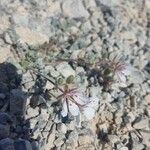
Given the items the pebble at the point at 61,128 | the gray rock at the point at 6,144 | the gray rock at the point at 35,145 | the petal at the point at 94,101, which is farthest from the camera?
the petal at the point at 94,101

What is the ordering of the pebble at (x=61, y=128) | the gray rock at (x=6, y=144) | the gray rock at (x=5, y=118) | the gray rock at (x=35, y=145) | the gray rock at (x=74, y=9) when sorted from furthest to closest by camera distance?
the gray rock at (x=74, y=9), the pebble at (x=61, y=128), the gray rock at (x=5, y=118), the gray rock at (x=35, y=145), the gray rock at (x=6, y=144)

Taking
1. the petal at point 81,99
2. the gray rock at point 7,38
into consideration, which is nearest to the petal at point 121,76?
the petal at point 81,99

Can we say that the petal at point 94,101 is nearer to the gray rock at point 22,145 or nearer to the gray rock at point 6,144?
the gray rock at point 22,145

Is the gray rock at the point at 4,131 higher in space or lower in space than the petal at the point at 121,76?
lower

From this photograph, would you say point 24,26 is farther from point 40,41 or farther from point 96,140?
point 96,140

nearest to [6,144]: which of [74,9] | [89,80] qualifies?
[89,80]

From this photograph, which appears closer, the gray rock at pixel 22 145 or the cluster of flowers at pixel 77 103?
the gray rock at pixel 22 145

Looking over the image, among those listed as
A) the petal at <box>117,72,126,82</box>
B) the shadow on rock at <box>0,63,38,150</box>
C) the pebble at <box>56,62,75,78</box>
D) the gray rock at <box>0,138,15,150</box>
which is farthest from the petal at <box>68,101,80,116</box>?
the petal at <box>117,72,126,82</box>
